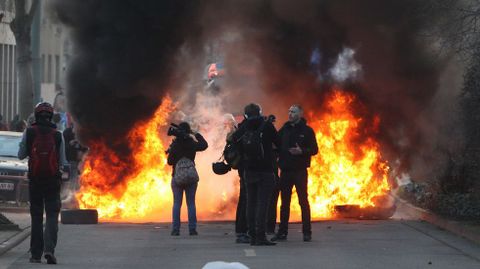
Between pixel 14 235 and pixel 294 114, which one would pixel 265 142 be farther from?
pixel 14 235

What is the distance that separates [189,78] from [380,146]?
3.90m

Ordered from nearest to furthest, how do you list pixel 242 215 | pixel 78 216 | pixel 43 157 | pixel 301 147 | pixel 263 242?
1. pixel 43 157
2. pixel 263 242
3. pixel 301 147
4. pixel 242 215
5. pixel 78 216

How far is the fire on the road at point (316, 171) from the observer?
19.6 metres

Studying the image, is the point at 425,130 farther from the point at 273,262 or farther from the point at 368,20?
the point at 273,262

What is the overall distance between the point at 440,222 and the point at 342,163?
2843 millimetres

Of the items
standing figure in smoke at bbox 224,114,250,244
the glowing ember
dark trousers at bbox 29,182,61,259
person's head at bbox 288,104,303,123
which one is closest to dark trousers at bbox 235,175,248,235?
standing figure in smoke at bbox 224,114,250,244

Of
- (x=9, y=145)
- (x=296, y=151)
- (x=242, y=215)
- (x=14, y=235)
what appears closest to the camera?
(x=296, y=151)

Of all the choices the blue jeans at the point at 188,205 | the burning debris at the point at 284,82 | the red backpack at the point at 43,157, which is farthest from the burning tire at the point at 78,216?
the red backpack at the point at 43,157

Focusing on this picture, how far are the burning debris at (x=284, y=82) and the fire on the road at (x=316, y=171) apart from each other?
0.07 ft

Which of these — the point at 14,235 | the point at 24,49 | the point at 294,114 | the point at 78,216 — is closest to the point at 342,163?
the point at 294,114

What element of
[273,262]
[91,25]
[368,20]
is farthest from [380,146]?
[273,262]

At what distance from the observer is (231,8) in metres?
20.5

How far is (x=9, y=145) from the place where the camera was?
79.2 feet

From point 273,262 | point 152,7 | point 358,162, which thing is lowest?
point 273,262
